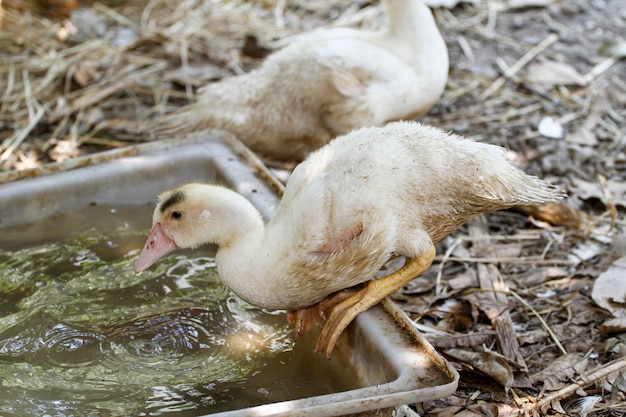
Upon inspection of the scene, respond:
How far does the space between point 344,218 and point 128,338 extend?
95 cm

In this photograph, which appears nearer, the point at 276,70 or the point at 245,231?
the point at 245,231

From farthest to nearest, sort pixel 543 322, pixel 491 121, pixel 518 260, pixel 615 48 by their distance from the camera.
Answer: pixel 615 48 < pixel 491 121 < pixel 518 260 < pixel 543 322

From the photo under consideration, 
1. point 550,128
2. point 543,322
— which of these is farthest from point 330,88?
point 543,322

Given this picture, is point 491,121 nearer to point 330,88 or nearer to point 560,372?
point 330,88

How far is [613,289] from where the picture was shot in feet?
11.8

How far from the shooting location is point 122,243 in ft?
12.5

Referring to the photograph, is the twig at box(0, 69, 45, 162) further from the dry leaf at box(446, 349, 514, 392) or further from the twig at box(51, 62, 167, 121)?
the dry leaf at box(446, 349, 514, 392)

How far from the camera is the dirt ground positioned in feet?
10.7

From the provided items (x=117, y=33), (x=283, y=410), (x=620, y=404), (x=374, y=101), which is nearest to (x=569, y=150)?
(x=374, y=101)

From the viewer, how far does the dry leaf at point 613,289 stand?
11.5 feet

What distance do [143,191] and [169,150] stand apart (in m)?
0.27

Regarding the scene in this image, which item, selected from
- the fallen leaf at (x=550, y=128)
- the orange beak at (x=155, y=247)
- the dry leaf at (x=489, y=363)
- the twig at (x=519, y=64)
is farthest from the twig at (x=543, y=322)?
the twig at (x=519, y=64)

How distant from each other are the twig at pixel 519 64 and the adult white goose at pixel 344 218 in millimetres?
2686

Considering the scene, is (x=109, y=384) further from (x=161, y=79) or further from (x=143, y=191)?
(x=161, y=79)
